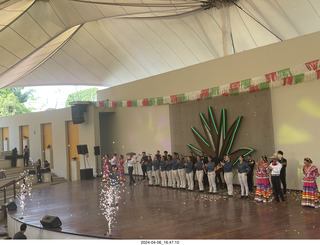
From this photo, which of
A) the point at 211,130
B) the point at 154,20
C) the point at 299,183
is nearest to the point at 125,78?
the point at 154,20

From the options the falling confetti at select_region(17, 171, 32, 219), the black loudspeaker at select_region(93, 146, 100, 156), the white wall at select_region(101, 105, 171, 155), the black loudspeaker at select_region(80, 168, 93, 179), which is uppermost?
the white wall at select_region(101, 105, 171, 155)

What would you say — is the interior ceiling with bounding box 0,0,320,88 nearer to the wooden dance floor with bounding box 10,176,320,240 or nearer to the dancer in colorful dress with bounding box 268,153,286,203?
the wooden dance floor with bounding box 10,176,320,240

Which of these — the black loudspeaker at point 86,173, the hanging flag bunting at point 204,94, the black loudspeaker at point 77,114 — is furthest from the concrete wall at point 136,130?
the hanging flag bunting at point 204,94

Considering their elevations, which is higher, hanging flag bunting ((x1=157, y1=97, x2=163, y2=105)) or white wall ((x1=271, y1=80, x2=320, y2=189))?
hanging flag bunting ((x1=157, y1=97, x2=163, y2=105))

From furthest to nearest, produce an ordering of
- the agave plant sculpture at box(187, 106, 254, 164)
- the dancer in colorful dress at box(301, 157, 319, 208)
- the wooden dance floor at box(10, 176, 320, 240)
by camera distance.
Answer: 1. the agave plant sculpture at box(187, 106, 254, 164)
2. the dancer in colorful dress at box(301, 157, 319, 208)
3. the wooden dance floor at box(10, 176, 320, 240)

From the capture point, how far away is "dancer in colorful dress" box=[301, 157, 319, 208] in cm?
847

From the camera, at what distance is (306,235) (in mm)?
6305

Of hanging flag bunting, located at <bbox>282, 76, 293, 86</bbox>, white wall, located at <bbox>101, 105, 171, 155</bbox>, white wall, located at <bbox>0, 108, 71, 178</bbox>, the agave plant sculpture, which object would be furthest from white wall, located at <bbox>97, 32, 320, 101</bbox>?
white wall, located at <bbox>0, 108, 71, 178</bbox>

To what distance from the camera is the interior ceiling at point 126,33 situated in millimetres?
13375

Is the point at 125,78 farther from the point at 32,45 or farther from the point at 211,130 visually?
the point at 211,130

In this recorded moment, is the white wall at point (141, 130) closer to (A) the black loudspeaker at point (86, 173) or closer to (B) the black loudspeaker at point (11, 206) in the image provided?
(A) the black loudspeaker at point (86, 173)

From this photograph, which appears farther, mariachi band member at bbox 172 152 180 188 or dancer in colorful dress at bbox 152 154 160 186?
dancer in colorful dress at bbox 152 154 160 186

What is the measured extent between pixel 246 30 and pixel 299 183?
10322mm

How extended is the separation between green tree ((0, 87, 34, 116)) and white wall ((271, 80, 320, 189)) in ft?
123
